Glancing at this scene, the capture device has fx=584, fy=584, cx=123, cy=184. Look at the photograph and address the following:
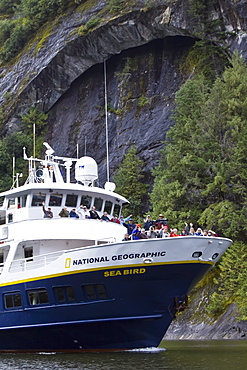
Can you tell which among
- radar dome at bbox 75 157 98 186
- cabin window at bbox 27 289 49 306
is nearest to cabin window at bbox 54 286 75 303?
cabin window at bbox 27 289 49 306

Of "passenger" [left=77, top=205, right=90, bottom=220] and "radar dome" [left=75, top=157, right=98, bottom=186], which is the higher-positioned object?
"radar dome" [left=75, top=157, right=98, bottom=186]

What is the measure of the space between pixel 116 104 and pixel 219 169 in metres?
22.0

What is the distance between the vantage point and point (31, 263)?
26734mm

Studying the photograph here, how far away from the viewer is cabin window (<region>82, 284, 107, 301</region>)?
2458 centimetres

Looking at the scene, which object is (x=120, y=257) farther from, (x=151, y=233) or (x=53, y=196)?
(x=53, y=196)

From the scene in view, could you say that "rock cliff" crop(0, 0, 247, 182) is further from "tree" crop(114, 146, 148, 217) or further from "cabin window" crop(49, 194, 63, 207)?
"cabin window" crop(49, 194, 63, 207)

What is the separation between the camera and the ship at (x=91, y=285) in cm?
2422

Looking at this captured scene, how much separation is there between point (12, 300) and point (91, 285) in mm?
4269

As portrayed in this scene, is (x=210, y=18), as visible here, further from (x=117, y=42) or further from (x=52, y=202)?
(x=52, y=202)

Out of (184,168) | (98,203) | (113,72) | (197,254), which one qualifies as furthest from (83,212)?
(113,72)

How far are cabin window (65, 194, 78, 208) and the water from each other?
24.2 ft

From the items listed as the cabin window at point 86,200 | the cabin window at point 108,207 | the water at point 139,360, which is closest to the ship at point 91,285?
the water at point 139,360

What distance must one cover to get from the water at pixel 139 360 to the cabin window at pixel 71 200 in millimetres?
7373

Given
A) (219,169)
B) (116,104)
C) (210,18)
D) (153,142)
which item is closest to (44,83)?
(116,104)
